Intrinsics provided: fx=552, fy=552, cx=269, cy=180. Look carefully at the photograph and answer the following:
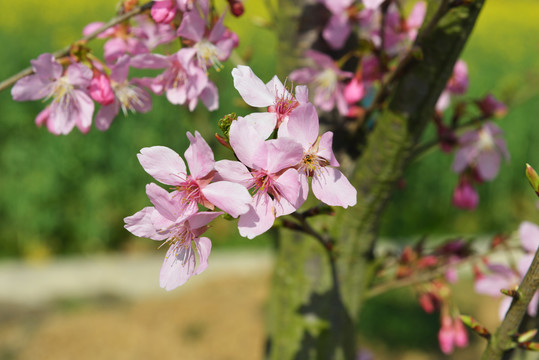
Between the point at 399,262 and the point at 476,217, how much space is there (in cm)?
456

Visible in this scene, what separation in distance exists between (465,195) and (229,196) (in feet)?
3.73

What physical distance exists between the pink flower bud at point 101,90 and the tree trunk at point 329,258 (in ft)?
1.77

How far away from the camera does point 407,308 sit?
13.9ft

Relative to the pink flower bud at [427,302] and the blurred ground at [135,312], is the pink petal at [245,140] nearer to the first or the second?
the pink flower bud at [427,302]

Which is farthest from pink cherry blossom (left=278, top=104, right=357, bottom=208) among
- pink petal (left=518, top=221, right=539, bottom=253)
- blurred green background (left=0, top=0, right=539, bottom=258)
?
blurred green background (left=0, top=0, right=539, bottom=258)

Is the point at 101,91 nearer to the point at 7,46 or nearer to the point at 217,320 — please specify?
the point at 217,320

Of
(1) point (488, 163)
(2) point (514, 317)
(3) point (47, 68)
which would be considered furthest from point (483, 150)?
(3) point (47, 68)

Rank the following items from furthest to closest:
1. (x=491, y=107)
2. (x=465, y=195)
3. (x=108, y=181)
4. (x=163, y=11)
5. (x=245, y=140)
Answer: (x=108, y=181), (x=465, y=195), (x=491, y=107), (x=163, y=11), (x=245, y=140)

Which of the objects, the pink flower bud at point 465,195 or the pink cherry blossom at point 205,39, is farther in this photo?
the pink flower bud at point 465,195

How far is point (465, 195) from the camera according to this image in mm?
1652

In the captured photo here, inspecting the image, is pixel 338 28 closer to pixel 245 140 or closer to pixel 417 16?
pixel 417 16

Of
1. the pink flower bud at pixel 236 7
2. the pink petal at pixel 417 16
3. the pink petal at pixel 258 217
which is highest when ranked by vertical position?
the pink petal at pixel 417 16

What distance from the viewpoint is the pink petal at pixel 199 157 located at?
0.73 meters

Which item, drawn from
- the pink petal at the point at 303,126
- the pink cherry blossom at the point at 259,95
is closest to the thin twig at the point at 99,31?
the pink cherry blossom at the point at 259,95
